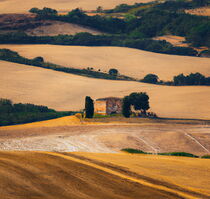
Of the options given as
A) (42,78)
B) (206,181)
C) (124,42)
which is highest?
(124,42)

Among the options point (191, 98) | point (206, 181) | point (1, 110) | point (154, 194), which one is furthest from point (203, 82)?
point (154, 194)

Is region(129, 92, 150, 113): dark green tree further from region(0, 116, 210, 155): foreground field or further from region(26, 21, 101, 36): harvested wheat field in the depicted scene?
region(26, 21, 101, 36): harvested wheat field

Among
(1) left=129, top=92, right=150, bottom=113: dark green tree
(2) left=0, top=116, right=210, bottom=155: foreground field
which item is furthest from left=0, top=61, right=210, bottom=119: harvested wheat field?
(2) left=0, top=116, right=210, bottom=155: foreground field

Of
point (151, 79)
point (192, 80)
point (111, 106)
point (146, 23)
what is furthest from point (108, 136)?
point (146, 23)

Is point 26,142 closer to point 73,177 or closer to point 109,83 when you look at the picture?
point 73,177

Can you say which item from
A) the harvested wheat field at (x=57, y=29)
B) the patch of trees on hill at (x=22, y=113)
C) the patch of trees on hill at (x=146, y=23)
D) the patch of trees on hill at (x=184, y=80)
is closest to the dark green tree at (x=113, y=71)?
the patch of trees on hill at (x=184, y=80)

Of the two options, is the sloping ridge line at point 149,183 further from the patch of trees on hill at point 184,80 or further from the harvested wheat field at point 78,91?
the patch of trees on hill at point 184,80

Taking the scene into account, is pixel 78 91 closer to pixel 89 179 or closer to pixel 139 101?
pixel 139 101
